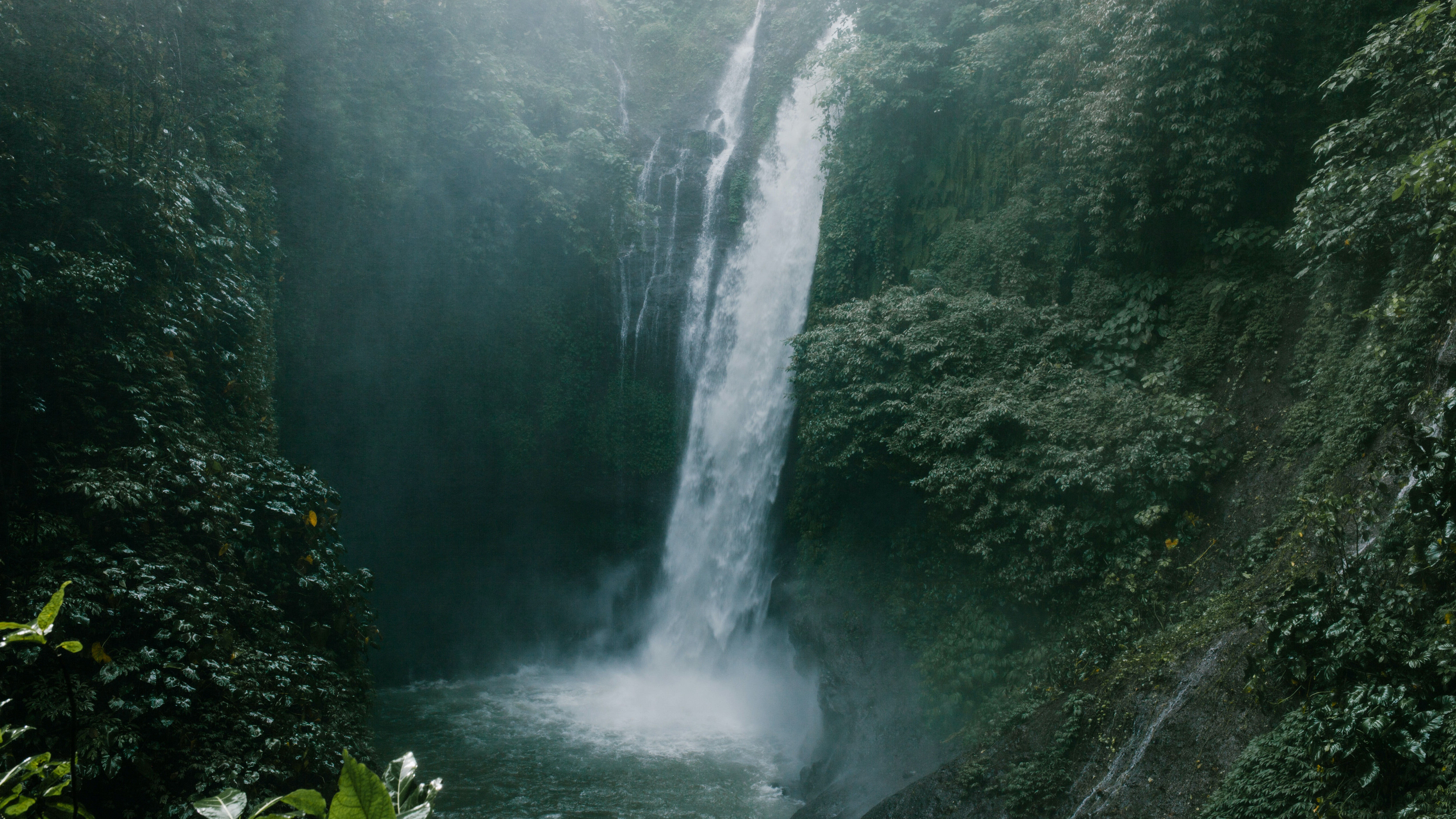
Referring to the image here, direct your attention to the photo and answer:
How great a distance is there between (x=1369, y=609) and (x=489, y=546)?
Result: 47.3 ft

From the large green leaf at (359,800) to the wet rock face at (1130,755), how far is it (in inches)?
224

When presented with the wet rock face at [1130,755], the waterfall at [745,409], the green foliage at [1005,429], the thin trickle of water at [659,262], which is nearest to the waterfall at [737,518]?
the waterfall at [745,409]

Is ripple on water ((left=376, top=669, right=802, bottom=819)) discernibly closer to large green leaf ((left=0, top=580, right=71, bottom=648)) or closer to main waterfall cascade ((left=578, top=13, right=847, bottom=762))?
main waterfall cascade ((left=578, top=13, right=847, bottom=762))

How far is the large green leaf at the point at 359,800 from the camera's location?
1.20 meters

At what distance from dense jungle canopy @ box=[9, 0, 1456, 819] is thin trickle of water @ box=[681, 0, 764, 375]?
6.12 feet

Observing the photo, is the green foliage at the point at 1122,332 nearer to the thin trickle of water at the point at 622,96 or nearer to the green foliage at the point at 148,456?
the green foliage at the point at 148,456

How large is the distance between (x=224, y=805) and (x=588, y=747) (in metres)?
11.7

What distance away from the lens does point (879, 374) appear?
10102 millimetres

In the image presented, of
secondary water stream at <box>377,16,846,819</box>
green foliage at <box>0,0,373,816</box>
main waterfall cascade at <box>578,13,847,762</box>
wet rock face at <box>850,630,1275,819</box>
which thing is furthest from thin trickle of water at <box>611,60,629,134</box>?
wet rock face at <box>850,630,1275,819</box>

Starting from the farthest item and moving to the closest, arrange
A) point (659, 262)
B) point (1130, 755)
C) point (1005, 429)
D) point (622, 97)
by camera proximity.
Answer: point (622, 97) < point (659, 262) < point (1005, 429) < point (1130, 755)

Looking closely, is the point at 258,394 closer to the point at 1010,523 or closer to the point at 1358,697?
the point at 1010,523

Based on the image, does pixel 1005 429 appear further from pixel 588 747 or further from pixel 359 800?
pixel 359 800

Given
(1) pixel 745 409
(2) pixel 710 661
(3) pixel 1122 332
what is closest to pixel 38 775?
(3) pixel 1122 332

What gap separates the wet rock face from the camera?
5.27 metres
